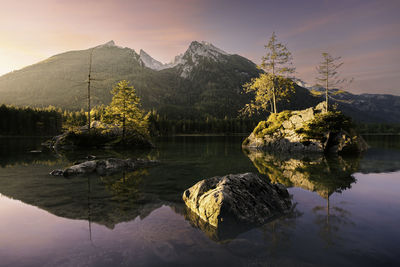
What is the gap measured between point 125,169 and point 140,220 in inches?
376

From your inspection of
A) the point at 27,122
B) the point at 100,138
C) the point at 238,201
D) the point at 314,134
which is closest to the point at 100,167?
the point at 238,201

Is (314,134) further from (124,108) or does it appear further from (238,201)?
(124,108)

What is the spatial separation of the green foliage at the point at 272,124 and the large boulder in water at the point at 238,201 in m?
28.2

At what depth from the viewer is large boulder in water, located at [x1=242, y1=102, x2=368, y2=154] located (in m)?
28.9

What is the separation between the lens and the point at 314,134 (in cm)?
2992

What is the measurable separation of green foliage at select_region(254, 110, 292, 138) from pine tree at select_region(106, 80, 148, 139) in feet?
68.7

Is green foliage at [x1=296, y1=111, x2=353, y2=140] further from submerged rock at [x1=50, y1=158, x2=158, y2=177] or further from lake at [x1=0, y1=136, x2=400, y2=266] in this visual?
submerged rock at [x1=50, y1=158, x2=158, y2=177]

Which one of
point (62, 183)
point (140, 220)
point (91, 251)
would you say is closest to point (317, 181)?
point (140, 220)

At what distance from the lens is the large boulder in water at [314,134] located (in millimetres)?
Result: 28938

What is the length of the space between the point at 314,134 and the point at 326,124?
6.72 feet

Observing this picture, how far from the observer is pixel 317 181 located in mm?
12188

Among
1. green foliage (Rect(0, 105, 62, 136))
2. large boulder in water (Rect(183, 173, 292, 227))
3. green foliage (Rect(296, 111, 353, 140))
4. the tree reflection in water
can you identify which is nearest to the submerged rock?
large boulder in water (Rect(183, 173, 292, 227))

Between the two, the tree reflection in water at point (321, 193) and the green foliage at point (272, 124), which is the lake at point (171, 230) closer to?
the tree reflection in water at point (321, 193)

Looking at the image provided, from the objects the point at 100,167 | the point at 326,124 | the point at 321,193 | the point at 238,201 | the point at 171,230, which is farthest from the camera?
the point at 326,124
